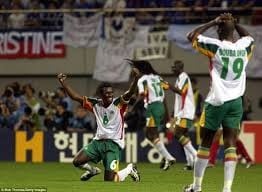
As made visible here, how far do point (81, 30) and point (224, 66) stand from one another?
651 inches

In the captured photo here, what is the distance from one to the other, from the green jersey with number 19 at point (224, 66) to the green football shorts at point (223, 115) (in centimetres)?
7

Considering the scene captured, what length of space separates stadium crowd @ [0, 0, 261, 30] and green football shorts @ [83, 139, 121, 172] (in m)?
12.3

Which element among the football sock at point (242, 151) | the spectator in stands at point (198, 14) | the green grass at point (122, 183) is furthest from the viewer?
the spectator in stands at point (198, 14)

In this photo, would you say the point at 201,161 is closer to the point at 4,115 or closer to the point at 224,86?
the point at 224,86

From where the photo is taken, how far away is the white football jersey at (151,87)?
21328 millimetres

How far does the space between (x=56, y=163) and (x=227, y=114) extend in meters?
12.1

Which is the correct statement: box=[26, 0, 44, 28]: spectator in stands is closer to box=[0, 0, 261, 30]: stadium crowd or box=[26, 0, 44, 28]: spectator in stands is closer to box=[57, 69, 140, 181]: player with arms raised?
box=[0, 0, 261, 30]: stadium crowd

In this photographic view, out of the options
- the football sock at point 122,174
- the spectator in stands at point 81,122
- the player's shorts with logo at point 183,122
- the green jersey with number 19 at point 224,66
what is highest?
the green jersey with number 19 at point 224,66

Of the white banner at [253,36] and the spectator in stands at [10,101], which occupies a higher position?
the white banner at [253,36]

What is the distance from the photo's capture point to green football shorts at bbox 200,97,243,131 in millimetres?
12648

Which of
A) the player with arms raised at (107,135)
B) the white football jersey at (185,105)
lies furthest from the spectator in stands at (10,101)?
the player with arms raised at (107,135)

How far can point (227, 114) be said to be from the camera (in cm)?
1270

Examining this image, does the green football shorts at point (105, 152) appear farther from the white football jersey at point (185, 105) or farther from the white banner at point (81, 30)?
the white banner at point (81, 30)

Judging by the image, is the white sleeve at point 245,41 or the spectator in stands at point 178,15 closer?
the white sleeve at point 245,41
